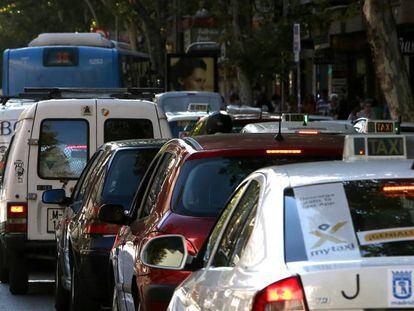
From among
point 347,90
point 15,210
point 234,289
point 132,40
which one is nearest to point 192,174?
point 234,289

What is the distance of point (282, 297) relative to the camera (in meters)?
4.34

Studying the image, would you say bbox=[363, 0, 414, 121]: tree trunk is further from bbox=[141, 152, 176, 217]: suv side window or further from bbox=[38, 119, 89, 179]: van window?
bbox=[141, 152, 176, 217]: suv side window

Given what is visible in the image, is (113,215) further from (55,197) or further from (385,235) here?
(385,235)

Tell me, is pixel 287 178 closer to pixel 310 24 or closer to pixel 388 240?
pixel 388 240

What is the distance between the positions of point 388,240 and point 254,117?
12.0m

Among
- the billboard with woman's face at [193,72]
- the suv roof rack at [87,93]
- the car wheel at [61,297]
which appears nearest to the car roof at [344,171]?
the car wheel at [61,297]

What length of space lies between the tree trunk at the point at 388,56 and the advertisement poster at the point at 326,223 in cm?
1494

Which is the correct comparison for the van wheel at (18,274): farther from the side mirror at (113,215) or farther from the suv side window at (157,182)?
the suv side window at (157,182)

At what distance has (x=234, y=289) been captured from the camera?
4770mm

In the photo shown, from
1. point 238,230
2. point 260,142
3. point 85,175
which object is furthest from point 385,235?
point 85,175

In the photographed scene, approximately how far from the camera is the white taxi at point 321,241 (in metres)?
4.31

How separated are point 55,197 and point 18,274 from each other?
155 cm

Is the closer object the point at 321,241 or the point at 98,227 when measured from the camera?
the point at 321,241

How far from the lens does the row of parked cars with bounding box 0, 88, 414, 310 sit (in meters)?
4.55
